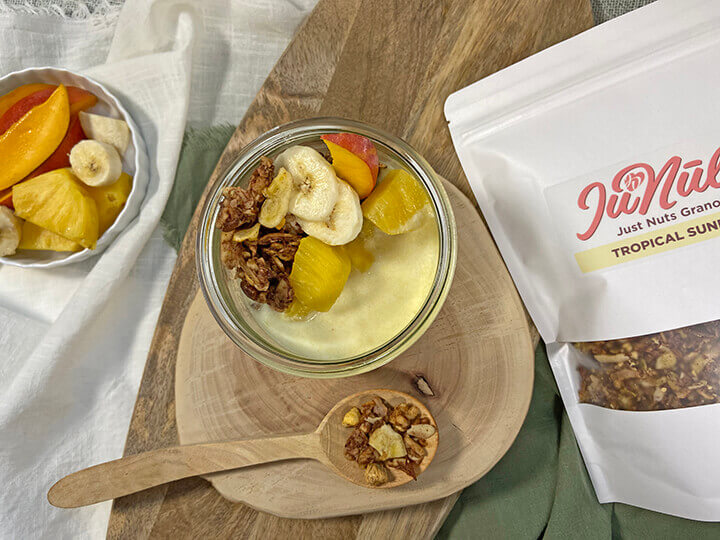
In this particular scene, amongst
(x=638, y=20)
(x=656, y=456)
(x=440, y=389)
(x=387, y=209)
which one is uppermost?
(x=638, y=20)

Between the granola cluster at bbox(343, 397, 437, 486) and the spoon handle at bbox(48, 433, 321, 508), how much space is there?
64 mm

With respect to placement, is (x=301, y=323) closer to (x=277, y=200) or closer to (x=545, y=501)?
(x=277, y=200)

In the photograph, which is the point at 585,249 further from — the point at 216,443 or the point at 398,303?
the point at 216,443

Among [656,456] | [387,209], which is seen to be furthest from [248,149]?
[656,456]

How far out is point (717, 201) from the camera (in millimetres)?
914

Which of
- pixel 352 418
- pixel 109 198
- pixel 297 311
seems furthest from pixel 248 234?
pixel 109 198

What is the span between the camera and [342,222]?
0.80 metres

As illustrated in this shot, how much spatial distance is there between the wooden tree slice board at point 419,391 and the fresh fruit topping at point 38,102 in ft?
1.49

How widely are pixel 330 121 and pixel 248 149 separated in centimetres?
12

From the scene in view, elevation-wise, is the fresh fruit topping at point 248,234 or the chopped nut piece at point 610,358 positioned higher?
the fresh fruit topping at point 248,234

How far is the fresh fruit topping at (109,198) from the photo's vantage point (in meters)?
1.12

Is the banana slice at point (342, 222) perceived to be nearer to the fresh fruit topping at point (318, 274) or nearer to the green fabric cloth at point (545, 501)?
the fresh fruit topping at point (318, 274)

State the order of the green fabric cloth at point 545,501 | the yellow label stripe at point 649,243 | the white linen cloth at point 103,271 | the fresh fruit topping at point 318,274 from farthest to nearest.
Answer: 1. the white linen cloth at point 103,271
2. the green fabric cloth at point 545,501
3. the yellow label stripe at point 649,243
4. the fresh fruit topping at point 318,274

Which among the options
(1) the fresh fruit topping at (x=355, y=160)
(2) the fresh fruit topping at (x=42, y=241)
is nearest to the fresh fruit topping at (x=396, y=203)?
(1) the fresh fruit topping at (x=355, y=160)
